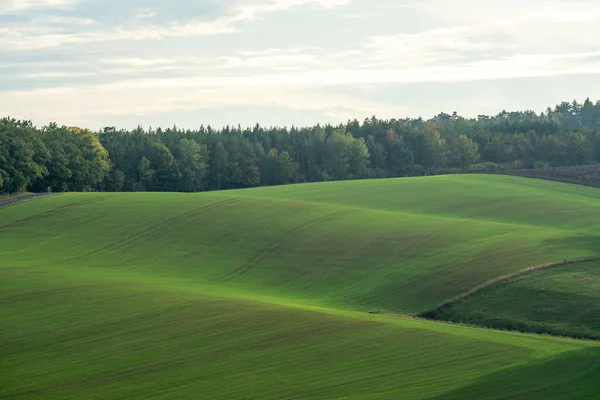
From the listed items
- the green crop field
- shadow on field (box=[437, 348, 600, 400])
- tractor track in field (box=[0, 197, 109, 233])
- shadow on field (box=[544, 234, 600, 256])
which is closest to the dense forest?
tractor track in field (box=[0, 197, 109, 233])

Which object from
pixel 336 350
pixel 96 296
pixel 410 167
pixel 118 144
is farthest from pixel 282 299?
pixel 410 167

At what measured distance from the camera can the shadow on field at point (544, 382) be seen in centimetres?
3662

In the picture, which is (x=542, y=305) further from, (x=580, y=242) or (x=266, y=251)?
(x=266, y=251)

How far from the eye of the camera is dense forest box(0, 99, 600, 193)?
411 ft

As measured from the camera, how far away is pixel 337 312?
52.2m

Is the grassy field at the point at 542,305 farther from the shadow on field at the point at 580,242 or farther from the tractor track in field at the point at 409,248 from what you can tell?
the tractor track in field at the point at 409,248

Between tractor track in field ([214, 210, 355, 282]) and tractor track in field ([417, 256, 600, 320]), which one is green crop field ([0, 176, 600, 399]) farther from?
tractor track in field ([417, 256, 600, 320])

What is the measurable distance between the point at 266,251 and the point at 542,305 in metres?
25.3

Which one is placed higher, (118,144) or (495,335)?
(118,144)

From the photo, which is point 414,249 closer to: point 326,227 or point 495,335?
point 326,227

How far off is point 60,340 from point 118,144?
102775 mm

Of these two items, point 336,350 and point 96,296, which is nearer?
point 336,350

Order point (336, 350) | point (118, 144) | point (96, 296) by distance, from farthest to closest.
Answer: point (118, 144), point (96, 296), point (336, 350)

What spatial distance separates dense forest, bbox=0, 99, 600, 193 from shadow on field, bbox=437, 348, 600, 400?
8276cm
